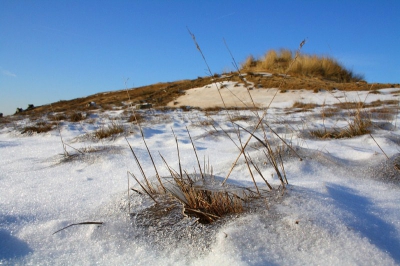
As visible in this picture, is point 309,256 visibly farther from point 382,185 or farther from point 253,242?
point 382,185

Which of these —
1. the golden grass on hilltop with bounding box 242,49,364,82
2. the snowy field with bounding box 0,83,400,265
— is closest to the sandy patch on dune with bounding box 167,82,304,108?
the golden grass on hilltop with bounding box 242,49,364,82

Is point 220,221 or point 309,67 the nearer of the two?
point 220,221

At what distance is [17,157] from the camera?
2287mm

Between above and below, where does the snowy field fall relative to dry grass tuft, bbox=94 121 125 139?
below

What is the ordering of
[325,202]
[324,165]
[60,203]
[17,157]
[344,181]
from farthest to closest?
1. [17,157]
2. [324,165]
3. [344,181]
4. [60,203]
5. [325,202]

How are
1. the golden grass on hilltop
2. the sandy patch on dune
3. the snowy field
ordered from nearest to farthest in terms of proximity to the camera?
the snowy field, the sandy patch on dune, the golden grass on hilltop

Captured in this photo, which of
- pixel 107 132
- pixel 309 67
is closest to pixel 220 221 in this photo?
pixel 107 132

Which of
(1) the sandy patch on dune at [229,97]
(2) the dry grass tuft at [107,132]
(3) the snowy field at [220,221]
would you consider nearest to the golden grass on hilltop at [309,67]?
(1) the sandy patch on dune at [229,97]

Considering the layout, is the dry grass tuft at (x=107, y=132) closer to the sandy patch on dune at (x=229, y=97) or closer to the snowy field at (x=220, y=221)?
the snowy field at (x=220, y=221)

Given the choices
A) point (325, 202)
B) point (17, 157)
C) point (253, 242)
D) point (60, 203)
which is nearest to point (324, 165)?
point (325, 202)

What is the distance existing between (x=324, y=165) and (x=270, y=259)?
39.1 inches

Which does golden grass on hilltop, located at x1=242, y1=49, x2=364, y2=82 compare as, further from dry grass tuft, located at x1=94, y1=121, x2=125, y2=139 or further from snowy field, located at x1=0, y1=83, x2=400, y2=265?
snowy field, located at x1=0, y1=83, x2=400, y2=265

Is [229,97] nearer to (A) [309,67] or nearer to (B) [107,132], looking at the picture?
(A) [309,67]

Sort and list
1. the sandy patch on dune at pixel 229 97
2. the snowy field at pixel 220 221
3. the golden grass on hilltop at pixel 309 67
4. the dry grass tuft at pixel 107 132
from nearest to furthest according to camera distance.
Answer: the snowy field at pixel 220 221, the dry grass tuft at pixel 107 132, the sandy patch on dune at pixel 229 97, the golden grass on hilltop at pixel 309 67
